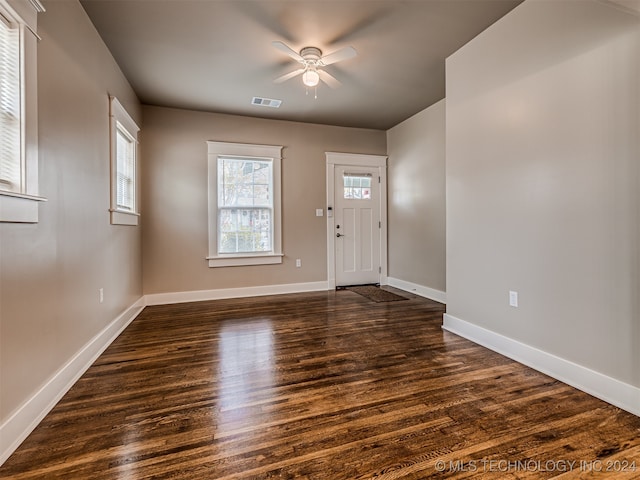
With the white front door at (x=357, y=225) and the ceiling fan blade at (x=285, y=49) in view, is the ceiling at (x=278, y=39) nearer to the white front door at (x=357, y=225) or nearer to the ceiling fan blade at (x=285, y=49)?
the ceiling fan blade at (x=285, y=49)

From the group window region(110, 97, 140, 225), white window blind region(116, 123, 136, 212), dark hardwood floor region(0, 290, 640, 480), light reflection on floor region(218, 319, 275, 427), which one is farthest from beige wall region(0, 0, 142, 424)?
light reflection on floor region(218, 319, 275, 427)

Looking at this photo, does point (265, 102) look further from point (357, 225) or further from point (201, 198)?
point (357, 225)

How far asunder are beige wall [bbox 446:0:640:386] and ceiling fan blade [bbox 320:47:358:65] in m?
1.07

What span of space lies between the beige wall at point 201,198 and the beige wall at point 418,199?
1193 mm

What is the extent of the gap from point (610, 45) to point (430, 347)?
7.60 ft

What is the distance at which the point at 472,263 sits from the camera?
2.84 metres

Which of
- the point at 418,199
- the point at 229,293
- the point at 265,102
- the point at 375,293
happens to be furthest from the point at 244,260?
the point at 418,199

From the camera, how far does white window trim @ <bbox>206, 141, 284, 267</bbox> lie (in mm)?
4531

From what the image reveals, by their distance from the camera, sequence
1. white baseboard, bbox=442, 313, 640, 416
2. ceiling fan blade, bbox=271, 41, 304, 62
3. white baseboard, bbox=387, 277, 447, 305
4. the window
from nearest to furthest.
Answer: white baseboard, bbox=442, 313, 640, 416, ceiling fan blade, bbox=271, 41, 304, 62, the window, white baseboard, bbox=387, 277, 447, 305

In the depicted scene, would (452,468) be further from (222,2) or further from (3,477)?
(222,2)

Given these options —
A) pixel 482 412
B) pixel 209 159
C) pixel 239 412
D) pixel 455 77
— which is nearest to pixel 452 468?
pixel 482 412

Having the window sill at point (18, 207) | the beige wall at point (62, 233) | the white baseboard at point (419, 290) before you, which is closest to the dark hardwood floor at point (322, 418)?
the beige wall at point (62, 233)

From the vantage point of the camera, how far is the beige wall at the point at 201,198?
432 centimetres

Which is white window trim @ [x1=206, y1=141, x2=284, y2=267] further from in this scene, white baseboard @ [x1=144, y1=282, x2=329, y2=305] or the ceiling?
the ceiling
